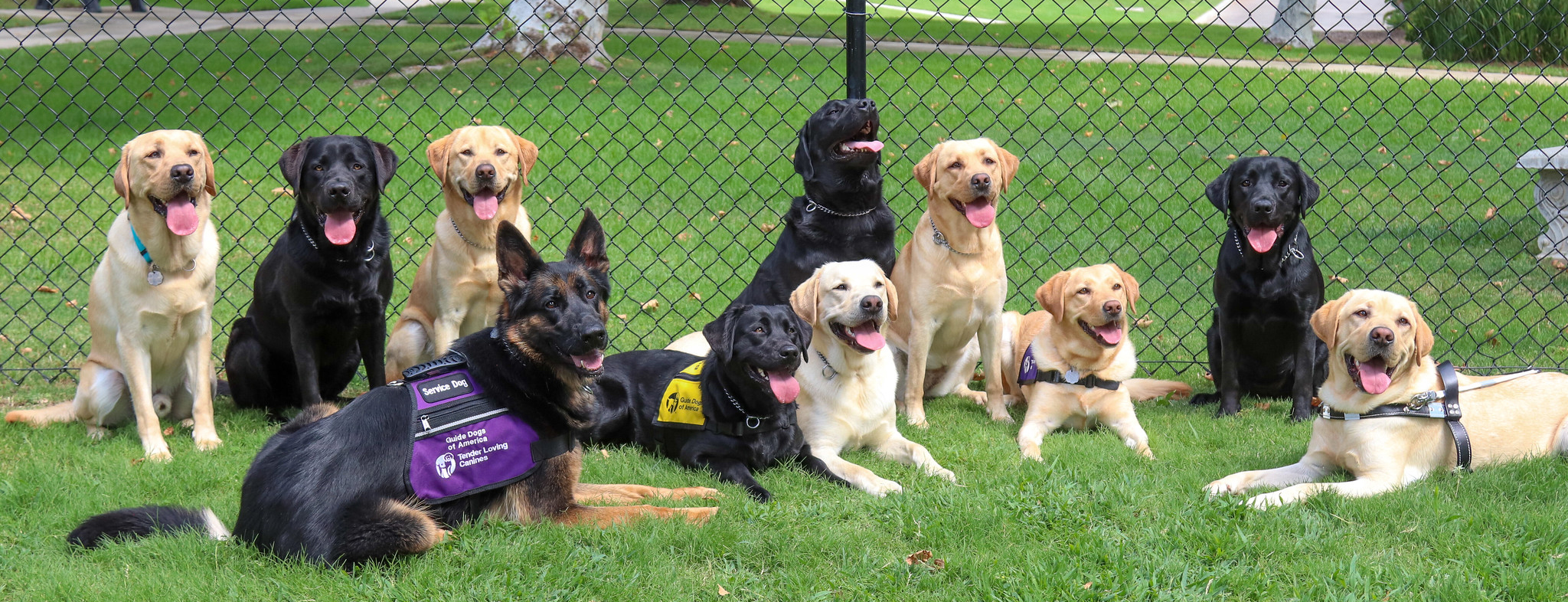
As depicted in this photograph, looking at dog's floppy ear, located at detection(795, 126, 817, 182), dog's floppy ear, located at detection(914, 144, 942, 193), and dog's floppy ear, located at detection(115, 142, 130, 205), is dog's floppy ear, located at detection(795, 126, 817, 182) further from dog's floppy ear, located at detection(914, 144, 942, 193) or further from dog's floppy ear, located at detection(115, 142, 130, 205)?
dog's floppy ear, located at detection(115, 142, 130, 205)

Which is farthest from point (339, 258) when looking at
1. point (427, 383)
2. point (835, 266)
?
point (835, 266)

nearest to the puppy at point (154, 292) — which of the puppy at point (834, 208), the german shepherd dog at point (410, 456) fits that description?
the german shepherd dog at point (410, 456)

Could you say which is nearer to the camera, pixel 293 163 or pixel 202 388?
pixel 293 163

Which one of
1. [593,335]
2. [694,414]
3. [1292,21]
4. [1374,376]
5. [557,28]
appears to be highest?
[1292,21]

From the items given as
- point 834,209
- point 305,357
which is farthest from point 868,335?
point 305,357

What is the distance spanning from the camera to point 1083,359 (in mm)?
5203

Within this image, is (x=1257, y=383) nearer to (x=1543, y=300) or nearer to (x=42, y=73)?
(x=1543, y=300)

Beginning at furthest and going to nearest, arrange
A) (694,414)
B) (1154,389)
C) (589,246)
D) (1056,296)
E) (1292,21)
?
(1292,21)
(1154,389)
(1056,296)
(694,414)
(589,246)

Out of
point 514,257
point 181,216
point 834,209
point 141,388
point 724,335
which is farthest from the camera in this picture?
point 834,209

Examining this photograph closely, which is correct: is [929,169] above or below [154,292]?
above

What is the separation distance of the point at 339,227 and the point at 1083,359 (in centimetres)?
347

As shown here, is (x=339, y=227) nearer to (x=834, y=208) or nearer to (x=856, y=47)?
(x=834, y=208)

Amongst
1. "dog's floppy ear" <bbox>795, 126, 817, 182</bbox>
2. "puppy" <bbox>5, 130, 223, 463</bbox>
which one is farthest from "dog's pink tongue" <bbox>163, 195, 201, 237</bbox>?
"dog's floppy ear" <bbox>795, 126, 817, 182</bbox>

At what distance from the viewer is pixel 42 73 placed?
1497 centimetres
